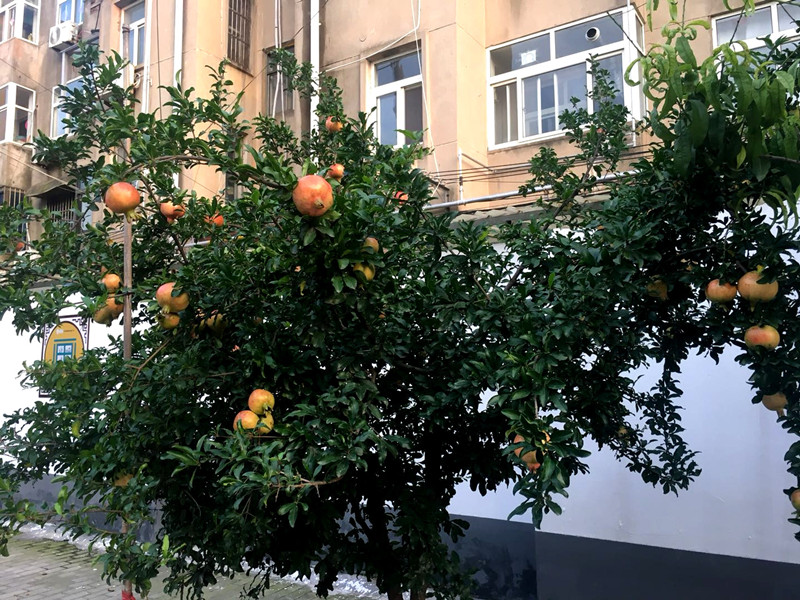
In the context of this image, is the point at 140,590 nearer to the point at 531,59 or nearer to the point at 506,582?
the point at 506,582

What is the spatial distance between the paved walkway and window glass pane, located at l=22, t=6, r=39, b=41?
1160cm

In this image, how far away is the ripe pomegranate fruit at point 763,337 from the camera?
2.34 metres

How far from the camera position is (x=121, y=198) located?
2.63m

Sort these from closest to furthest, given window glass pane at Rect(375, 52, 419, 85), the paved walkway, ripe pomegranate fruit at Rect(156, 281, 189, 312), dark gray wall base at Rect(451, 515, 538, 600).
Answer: ripe pomegranate fruit at Rect(156, 281, 189, 312) → dark gray wall base at Rect(451, 515, 538, 600) → the paved walkway → window glass pane at Rect(375, 52, 419, 85)

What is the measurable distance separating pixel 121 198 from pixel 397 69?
7.12 metres

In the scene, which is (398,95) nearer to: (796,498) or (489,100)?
(489,100)

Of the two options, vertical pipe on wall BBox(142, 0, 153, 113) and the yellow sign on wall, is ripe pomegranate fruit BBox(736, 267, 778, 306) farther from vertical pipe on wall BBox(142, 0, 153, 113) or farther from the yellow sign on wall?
vertical pipe on wall BBox(142, 0, 153, 113)

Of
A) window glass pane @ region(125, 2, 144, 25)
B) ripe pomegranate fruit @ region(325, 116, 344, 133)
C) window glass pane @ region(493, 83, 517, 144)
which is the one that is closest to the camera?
ripe pomegranate fruit @ region(325, 116, 344, 133)

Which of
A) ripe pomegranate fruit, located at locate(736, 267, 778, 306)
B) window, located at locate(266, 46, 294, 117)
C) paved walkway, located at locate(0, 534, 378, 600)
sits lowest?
paved walkway, located at locate(0, 534, 378, 600)

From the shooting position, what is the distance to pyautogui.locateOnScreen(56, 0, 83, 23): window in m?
14.4

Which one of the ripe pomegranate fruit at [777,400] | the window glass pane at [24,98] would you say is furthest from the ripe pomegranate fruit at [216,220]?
the window glass pane at [24,98]

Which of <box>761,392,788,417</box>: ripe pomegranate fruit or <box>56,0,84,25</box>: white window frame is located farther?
<box>56,0,84,25</box>: white window frame

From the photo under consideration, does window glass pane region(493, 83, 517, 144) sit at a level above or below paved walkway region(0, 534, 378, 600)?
above

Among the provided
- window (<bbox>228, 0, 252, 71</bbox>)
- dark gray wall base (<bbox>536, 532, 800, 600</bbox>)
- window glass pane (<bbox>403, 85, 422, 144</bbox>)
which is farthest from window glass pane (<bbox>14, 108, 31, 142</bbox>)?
dark gray wall base (<bbox>536, 532, 800, 600</bbox>)
